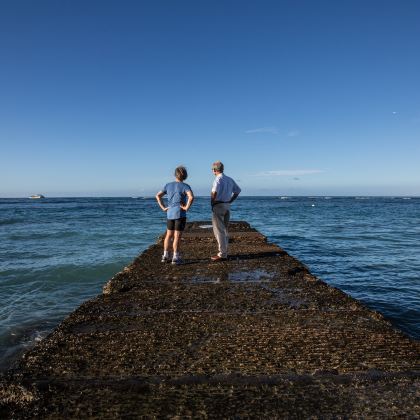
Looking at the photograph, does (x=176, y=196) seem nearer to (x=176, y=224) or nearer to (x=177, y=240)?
(x=176, y=224)

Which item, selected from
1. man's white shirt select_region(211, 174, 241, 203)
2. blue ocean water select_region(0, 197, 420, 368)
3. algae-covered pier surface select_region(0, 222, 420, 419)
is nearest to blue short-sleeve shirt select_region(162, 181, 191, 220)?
man's white shirt select_region(211, 174, 241, 203)

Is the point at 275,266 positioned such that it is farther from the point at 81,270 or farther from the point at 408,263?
the point at 408,263

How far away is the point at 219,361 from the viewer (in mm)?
2527

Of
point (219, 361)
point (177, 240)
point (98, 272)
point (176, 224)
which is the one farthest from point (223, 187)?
point (98, 272)

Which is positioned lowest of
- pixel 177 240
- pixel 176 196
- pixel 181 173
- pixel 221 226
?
pixel 177 240

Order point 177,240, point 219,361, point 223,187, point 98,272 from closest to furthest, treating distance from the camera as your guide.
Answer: point 219,361, point 177,240, point 223,187, point 98,272

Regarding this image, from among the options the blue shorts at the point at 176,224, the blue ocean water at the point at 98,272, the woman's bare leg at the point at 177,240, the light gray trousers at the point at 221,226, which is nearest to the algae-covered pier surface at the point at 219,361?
the blue ocean water at the point at 98,272

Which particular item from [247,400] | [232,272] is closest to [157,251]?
[232,272]

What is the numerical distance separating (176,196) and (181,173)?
15.9 inches

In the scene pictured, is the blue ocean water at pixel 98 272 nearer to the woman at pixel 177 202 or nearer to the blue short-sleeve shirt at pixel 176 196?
the woman at pixel 177 202

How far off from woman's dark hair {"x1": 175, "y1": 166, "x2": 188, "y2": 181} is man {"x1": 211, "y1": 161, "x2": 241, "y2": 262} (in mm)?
502

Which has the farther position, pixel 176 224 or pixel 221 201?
→ pixel 221 201

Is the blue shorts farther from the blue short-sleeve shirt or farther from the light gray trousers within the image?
the light gray trousers

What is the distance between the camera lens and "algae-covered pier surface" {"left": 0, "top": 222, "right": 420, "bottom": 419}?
6.59ft
